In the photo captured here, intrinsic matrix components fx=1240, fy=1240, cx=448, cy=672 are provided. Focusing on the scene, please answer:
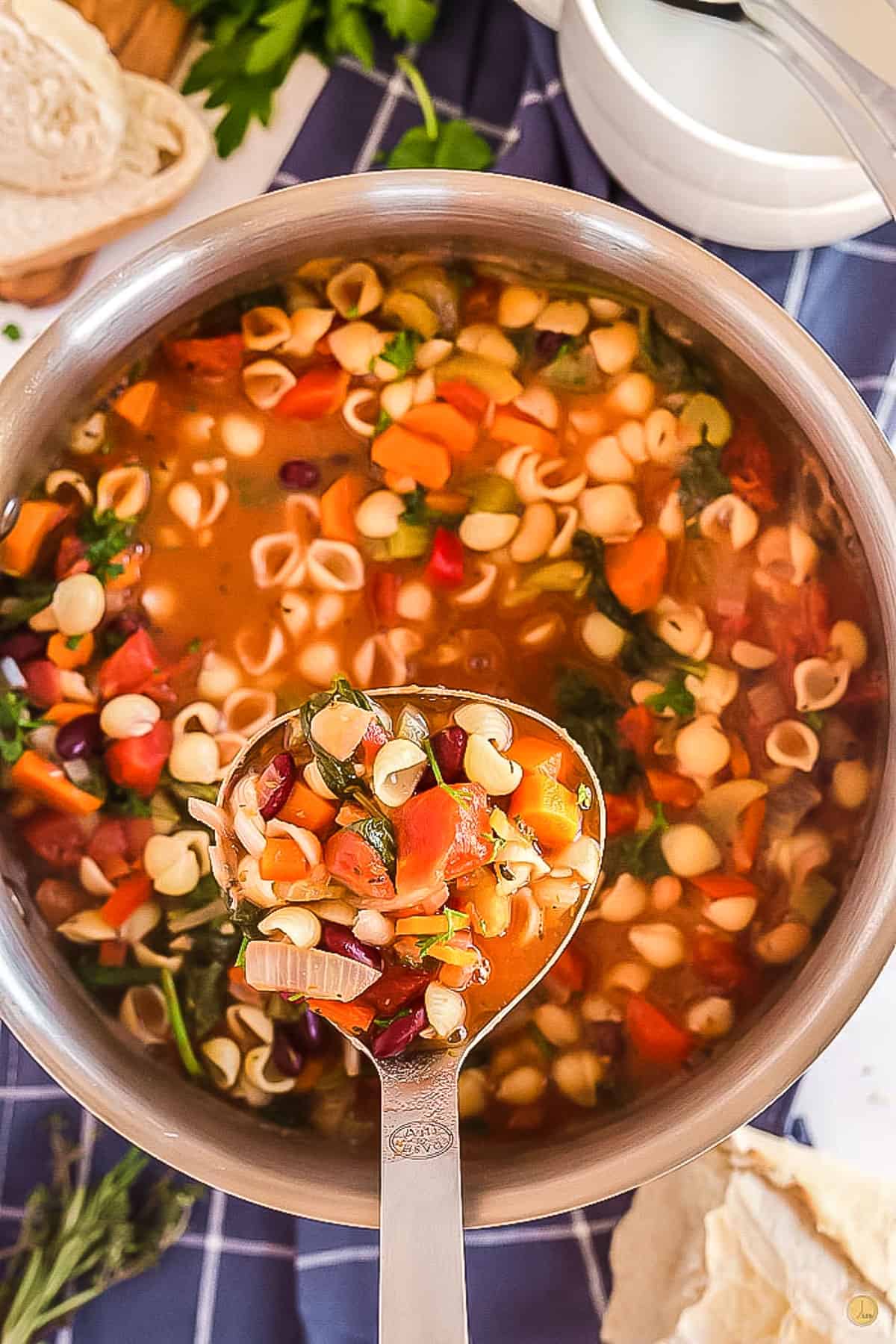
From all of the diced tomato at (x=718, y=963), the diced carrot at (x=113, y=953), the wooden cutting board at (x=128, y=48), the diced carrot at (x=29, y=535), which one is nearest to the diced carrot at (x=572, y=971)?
the diced tomato at (x=718, y=963)

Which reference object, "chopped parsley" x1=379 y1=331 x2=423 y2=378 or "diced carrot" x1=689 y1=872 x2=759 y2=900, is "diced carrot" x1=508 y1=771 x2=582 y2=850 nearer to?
"diced carrot" x1=689 y1=872 x2=759 y2=900

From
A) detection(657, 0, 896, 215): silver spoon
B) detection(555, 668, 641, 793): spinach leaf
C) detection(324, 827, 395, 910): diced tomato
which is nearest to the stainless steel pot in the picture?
detection(657, 0, 896, 215): silver spoon

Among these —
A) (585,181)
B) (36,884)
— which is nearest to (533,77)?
(585,181)

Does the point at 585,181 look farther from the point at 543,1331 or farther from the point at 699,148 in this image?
the point at 543,1331

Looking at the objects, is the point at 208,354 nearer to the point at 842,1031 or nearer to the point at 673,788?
the point at 673,788

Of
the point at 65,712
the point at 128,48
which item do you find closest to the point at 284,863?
the point at 65,712

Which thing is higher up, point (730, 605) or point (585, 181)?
point (585, 181)
